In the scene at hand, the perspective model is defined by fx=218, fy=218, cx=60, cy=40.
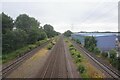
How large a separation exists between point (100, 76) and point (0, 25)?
28106 mm

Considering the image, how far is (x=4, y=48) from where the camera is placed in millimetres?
39188

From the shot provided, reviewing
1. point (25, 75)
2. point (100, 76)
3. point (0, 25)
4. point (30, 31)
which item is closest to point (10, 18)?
point (0, 25)

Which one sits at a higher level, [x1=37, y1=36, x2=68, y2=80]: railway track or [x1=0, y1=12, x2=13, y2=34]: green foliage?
[x1=0, y1=12, x2=13, y2=34]: green foliage

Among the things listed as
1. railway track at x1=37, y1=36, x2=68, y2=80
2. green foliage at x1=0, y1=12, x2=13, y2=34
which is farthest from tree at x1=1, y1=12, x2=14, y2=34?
railway track at x1=37, y1=36, x2=68, y2=80

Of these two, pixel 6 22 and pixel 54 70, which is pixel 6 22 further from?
pixel 54 70

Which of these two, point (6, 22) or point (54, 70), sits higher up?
point (6, 22)

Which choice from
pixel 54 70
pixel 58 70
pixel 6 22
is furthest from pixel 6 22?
pixel 58 70

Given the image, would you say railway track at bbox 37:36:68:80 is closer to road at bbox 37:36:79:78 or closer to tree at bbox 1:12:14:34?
road at bbox 37:36:79:78

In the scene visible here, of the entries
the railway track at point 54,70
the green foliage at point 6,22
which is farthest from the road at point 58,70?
the green foliage at point 6,22

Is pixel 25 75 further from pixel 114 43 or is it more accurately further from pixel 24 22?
pixel 24 22

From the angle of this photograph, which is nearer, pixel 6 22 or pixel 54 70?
pixel 54 70

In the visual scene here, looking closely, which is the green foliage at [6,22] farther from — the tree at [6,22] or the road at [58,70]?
the road at [58,70]

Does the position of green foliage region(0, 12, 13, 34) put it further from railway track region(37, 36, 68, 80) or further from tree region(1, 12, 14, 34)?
railway track region(37, 36, 68, 80)

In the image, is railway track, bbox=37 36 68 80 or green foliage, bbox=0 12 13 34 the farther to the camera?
green foliage, bbox=0 12 13 34
